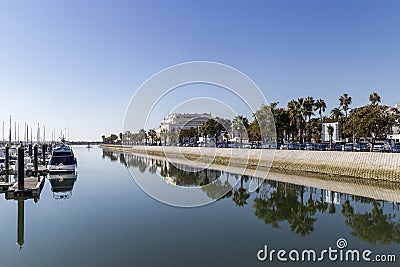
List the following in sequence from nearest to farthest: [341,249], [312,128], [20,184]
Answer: [341,249] < [20,184] < [312,128]

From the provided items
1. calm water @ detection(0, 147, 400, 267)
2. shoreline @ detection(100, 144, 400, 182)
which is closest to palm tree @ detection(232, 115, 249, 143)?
shoreline @ detection(100, 144, 400, 182)

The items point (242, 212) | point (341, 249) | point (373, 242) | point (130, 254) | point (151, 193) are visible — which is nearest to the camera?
point (130, 254)

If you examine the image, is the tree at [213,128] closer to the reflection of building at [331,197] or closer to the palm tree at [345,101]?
the palm tree at [345,101]

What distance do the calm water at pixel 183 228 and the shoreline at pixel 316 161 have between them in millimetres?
5653

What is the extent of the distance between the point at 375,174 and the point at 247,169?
52.5 ft

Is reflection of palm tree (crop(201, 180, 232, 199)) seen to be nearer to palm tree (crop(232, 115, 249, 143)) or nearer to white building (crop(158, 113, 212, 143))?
palm tree (crop(232, 115, 249, 143))

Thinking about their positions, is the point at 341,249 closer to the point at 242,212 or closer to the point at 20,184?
the point at 242,212

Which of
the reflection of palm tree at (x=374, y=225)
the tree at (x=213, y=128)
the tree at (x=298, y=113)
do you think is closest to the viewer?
the reflection of palm tree at (x=374, y=225)

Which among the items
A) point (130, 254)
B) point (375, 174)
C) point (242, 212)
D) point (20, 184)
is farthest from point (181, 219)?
point (375, 174)

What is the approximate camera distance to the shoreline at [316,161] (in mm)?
25594

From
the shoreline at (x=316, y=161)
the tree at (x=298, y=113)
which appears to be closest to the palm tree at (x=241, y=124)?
the shoreline at (x=316, y=161)

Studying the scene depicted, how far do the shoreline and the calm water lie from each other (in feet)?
18.5

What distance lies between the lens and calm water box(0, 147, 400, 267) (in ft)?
36.5

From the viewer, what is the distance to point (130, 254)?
1124 cm
